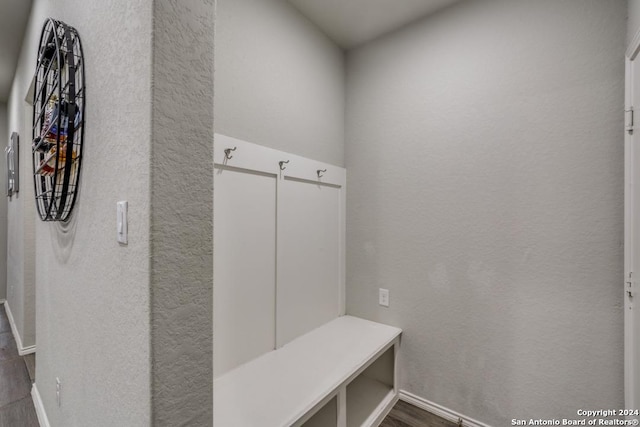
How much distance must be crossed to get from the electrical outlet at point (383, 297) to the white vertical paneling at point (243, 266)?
0.78 meters

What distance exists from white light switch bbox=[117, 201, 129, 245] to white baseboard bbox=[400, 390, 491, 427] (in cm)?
193

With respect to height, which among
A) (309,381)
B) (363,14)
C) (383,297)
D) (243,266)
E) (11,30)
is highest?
(11,30)

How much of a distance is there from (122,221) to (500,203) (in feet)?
5.67

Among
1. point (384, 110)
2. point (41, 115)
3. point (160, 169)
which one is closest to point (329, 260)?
point (384, 110)

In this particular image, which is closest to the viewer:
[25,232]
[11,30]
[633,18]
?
[633,18]

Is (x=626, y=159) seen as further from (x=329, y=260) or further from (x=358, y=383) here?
(x=358, y=383)

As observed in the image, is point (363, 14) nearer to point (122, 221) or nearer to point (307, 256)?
point (307, 256)

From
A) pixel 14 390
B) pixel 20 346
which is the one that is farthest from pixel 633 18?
pixel 20 346

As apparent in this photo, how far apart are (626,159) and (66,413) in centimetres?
260

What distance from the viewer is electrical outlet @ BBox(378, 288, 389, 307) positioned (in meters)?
2.03

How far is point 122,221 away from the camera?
2.40 ft

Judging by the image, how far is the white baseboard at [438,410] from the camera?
5.49ft

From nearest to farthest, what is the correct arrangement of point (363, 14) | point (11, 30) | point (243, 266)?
point (243, 266)
point (363, 14)
point (11, 30)

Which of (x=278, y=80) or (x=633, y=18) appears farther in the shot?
(x=278, y=80)
